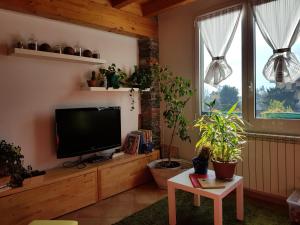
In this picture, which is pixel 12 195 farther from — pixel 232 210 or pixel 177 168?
pixel 232 210

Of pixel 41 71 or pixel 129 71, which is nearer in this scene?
pixel 41 71

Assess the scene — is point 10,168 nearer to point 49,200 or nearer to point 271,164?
point 49,200

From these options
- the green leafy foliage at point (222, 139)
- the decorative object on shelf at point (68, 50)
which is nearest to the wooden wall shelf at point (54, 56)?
the decorative object on shelf at point (68, 50)

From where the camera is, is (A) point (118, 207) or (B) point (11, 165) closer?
(B) point (11, 165)

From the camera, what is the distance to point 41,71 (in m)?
2.68

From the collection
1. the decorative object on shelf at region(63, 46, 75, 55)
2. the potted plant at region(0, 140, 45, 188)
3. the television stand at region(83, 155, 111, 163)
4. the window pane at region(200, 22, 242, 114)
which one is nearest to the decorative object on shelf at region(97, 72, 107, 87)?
the decorative object on shelf at region(63, 46, 75, 55)

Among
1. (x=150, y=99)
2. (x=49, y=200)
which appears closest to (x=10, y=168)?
(x=49, y=200)

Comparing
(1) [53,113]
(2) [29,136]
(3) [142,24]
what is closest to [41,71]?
(1) [53,113]

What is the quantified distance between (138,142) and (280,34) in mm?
2192

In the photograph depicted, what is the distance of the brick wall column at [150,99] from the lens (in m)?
3.64

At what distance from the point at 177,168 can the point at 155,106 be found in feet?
3.58

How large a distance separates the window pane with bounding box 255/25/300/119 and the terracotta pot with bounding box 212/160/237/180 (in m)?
0.94

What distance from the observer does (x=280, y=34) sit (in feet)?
8.14

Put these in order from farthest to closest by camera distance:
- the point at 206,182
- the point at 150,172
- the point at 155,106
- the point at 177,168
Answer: the point at 155,106 < the point at 150,172 < the point at 177,168 < the point at 206,182
